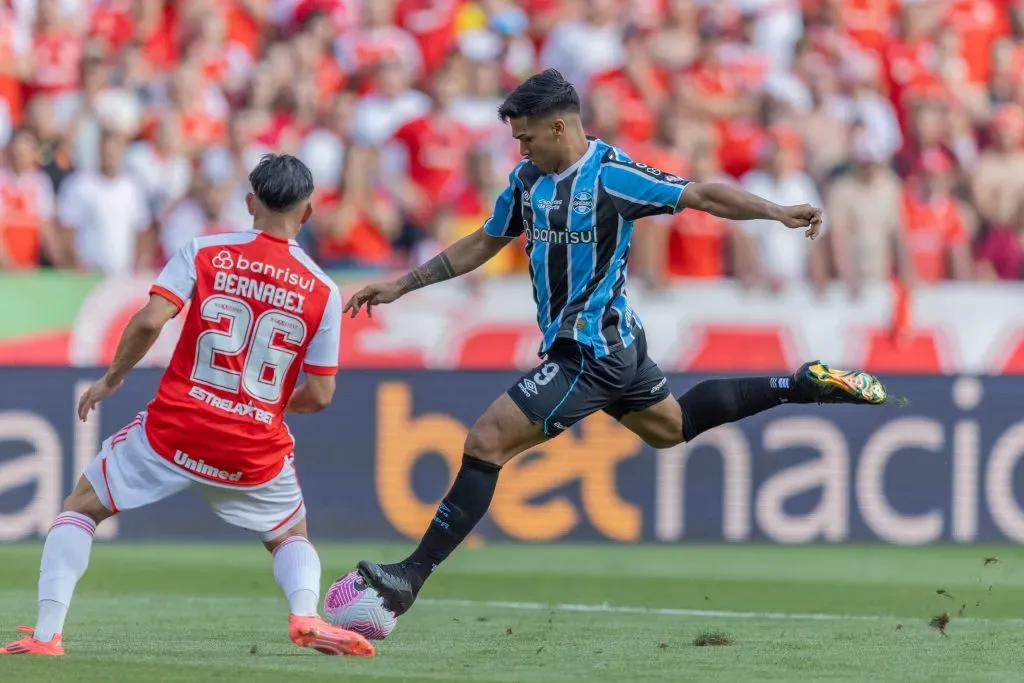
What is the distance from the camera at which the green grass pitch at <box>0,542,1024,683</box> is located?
6.46 metres

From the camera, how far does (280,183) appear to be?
657 centimetres

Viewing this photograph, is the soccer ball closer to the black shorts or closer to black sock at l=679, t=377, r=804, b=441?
the black shorts

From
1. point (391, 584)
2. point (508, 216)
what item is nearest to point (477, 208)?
point (508, 216)

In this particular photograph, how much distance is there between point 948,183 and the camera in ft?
50.0

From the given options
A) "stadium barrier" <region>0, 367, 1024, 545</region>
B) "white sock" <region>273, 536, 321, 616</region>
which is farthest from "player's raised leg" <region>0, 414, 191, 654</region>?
"stadium barrier" <region>0, 367, 1024, 545</region>

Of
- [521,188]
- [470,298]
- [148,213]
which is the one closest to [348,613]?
[521,188]

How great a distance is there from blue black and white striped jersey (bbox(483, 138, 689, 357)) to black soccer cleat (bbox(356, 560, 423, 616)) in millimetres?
1177

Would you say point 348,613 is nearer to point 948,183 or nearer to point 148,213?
point 148,213

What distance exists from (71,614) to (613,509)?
5205 mm

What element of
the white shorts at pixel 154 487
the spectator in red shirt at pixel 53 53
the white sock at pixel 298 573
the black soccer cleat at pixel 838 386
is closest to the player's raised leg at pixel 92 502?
the white shorts at pixel 154 487

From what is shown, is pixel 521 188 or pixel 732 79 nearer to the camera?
pixel 521 188

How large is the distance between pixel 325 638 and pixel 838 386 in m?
2.69

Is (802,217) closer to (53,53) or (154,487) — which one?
(154,487)

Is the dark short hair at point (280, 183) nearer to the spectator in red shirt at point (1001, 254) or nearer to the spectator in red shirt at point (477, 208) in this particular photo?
the spectator in red shirt at point (477, 208)
